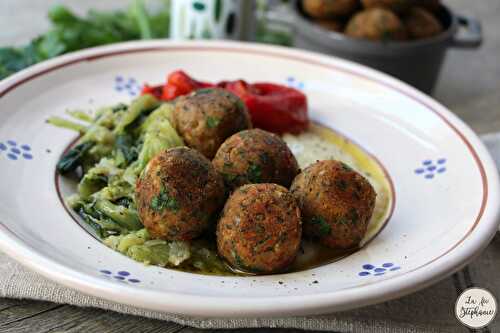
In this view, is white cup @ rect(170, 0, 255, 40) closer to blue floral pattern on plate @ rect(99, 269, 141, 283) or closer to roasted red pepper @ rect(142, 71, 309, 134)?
roasted red pepper @ rect(142, 71, 309, 134)

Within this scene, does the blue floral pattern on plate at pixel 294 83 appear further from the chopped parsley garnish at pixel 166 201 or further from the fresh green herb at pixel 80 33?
the chopped parsley garnish at pixel 166 201

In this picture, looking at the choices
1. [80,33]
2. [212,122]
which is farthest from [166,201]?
[80,33]

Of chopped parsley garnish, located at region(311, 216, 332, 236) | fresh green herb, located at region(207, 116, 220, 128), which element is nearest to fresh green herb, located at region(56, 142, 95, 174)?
fresh green herb, located at region(207, 116, 220, 128)

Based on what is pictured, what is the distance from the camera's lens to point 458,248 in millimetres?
2094

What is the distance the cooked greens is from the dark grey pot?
4.27ft

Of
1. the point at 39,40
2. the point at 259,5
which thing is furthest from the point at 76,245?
the point at 259,5

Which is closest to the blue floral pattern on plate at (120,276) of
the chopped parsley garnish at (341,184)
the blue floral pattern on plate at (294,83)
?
the chopped parsley garnish at (341,184)

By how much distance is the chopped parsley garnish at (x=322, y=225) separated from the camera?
7.45 feet

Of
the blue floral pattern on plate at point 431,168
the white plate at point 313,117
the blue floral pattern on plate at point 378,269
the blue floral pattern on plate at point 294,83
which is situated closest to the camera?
the white plate at point 313,117

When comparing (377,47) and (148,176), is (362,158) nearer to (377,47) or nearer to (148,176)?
(377,47)

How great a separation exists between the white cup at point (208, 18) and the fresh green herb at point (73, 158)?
1643 mm

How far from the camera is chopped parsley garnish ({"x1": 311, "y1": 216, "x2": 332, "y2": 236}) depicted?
2.27 metres

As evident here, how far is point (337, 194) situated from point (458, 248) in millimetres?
444

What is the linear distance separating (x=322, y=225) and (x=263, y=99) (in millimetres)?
1088
